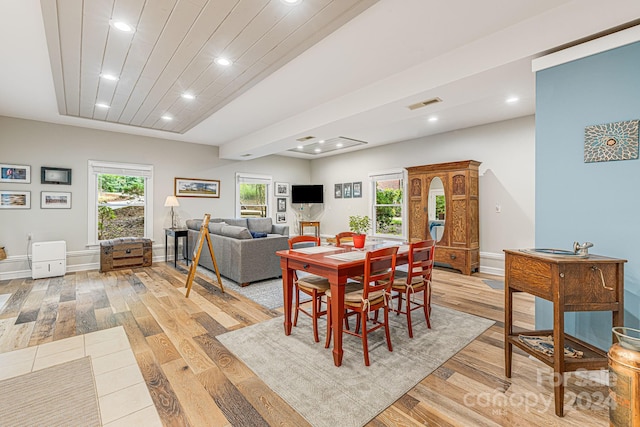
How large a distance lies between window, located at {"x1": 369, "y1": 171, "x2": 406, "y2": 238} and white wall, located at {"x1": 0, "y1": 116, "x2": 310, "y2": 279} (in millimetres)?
4005

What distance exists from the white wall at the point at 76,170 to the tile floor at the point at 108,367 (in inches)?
144

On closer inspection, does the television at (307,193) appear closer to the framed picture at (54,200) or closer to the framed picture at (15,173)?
the framed picture at (54,200)

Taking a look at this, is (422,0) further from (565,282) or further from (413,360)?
(413,360)

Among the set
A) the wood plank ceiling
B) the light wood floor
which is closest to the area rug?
the light wood floor

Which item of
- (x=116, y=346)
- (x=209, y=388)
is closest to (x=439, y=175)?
(x=209, y=388)

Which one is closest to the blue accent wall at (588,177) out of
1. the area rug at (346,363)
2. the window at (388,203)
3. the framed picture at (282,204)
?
the area rug at (346,363)

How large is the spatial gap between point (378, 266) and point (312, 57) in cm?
216

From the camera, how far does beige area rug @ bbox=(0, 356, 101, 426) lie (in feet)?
5.42

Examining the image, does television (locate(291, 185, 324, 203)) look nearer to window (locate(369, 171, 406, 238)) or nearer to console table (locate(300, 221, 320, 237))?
console table (locate(300, 221, 320, 237))

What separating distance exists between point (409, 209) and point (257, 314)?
3815mm

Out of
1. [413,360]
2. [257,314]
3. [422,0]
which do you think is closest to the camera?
[422,0]

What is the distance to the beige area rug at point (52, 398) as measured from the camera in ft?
5.42

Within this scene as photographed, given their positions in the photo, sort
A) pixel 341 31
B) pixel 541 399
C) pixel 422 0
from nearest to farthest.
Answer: pixel 541 399
pixel 422 0
pixel 341 31

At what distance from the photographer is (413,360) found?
2.28 m
